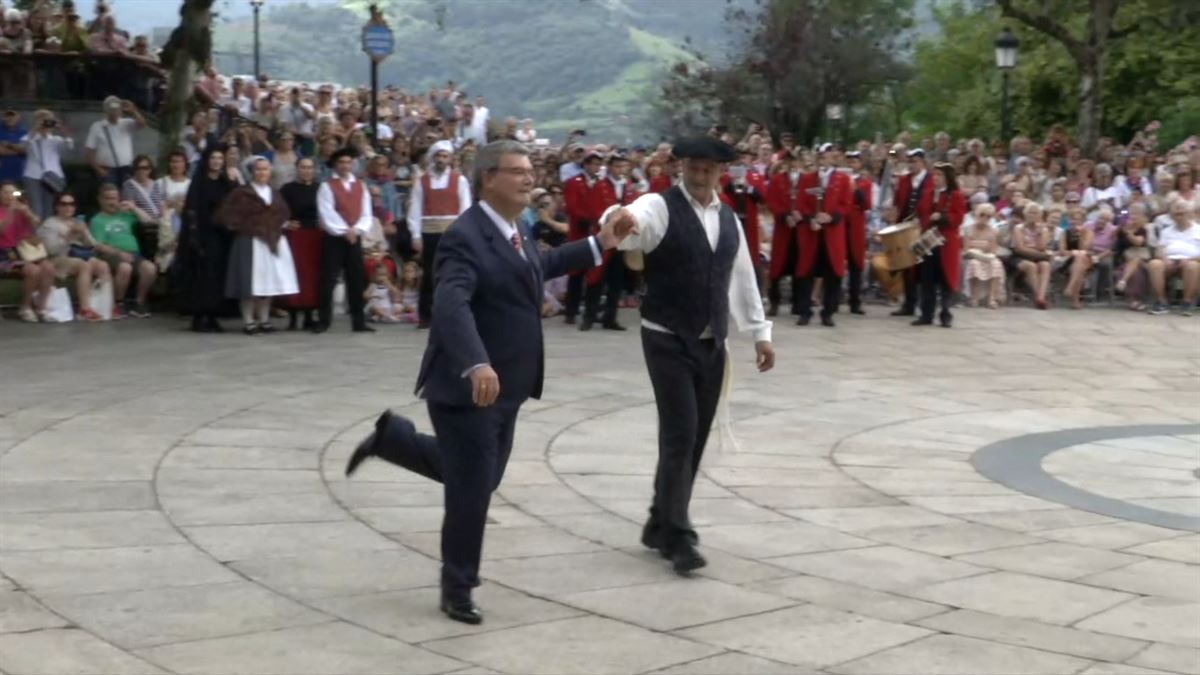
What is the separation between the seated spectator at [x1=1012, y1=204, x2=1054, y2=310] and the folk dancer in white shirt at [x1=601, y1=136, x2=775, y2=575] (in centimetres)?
1270

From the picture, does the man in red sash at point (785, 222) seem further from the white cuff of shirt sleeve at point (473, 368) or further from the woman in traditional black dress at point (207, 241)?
the white cuff of shirt sleeve at point (473, 368)

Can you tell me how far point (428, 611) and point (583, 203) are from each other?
1105 centimetres

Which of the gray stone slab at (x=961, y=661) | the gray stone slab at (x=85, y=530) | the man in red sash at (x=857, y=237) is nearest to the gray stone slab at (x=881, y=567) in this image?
the gray stone slab at (x=961, y=661)

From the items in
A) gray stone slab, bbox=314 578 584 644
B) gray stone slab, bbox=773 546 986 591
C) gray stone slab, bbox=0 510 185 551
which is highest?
gray stone slab, bbox=0 510 185 551

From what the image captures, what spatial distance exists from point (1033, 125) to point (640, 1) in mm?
25305

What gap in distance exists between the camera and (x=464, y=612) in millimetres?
6609

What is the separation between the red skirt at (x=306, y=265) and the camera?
16.3m

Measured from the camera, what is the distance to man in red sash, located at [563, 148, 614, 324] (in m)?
17.5

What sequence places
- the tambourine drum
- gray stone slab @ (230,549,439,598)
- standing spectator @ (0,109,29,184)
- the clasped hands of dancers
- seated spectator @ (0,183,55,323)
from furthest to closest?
standing spectator @ (0,109,29,184) < the tambourine drum < seated spectator @ (0,183,55,323) < gray stone slab @ (230,549,439,598) < the clasped hands of dancers

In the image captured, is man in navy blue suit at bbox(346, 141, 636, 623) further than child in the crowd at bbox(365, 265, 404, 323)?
No

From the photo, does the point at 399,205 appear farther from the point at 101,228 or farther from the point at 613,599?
the point at 613,599

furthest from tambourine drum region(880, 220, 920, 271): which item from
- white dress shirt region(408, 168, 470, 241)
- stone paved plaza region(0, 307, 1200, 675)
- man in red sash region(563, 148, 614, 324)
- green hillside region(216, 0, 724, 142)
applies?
green hillside region(216, 0, 724, 142)

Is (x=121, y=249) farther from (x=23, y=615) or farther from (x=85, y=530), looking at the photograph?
(x=23, y=615)

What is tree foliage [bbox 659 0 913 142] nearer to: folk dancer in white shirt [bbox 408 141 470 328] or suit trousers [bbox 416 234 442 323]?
folk dancer in white shirt [bbox 408 141 470 328]
